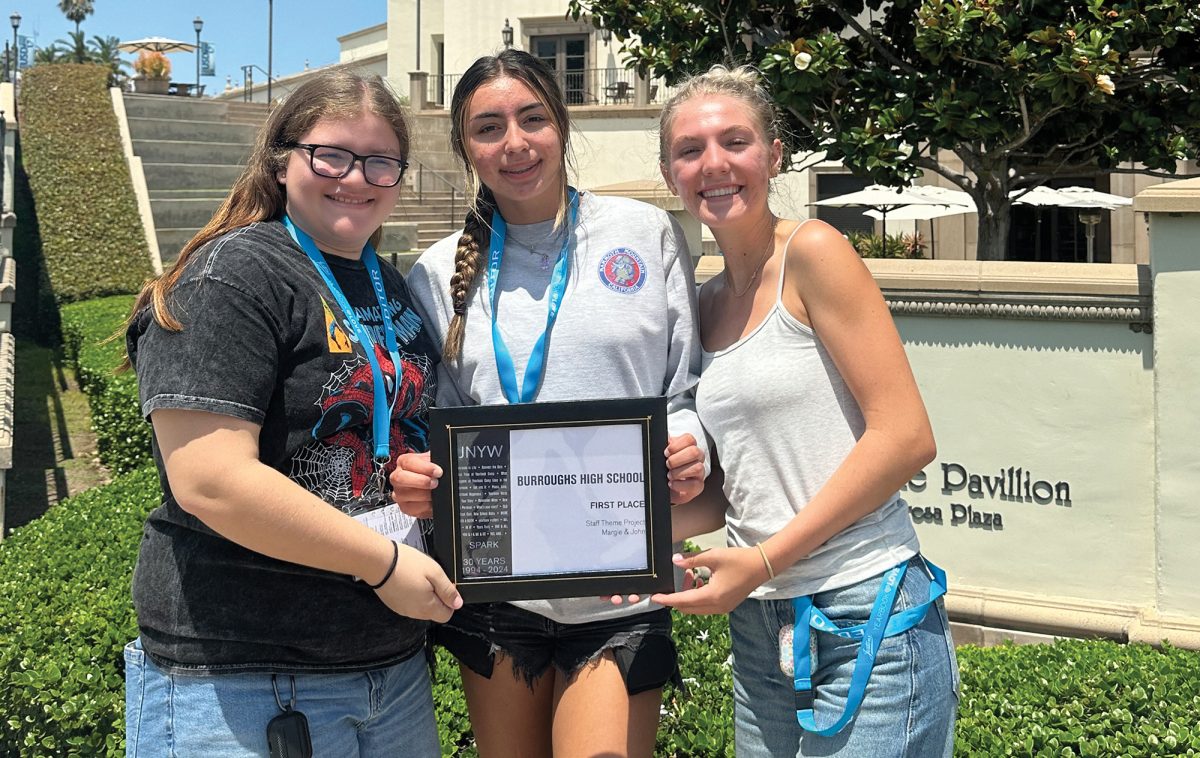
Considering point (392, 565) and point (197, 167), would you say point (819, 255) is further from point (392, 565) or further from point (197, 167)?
point (197, 167)

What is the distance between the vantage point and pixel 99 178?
19875mm

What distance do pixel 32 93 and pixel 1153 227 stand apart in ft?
81.6

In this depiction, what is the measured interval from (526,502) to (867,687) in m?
0.82

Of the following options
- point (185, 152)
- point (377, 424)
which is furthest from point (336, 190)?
point (185, 152)

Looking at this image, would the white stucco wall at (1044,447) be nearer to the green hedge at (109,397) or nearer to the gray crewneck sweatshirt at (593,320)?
the gray crewneck sweatshirt at (593,320)

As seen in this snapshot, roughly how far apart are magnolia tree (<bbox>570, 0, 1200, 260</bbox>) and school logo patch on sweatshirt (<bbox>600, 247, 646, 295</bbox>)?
542 centimetres

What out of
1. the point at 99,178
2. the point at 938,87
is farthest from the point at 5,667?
the point at 99,178

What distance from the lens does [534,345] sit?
2666 millimetres

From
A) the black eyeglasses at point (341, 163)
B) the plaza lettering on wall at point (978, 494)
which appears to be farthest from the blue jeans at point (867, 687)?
the plaza lettering on wall at point (978, 494)

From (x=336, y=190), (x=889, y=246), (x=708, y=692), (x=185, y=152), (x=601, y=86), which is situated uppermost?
(x=601, y=86)

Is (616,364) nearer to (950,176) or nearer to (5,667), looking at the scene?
(5,667)

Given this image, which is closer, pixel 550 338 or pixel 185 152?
pixel 550 338

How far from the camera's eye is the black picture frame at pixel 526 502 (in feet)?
7.75

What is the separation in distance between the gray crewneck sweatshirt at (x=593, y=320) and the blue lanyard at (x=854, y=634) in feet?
1.42
